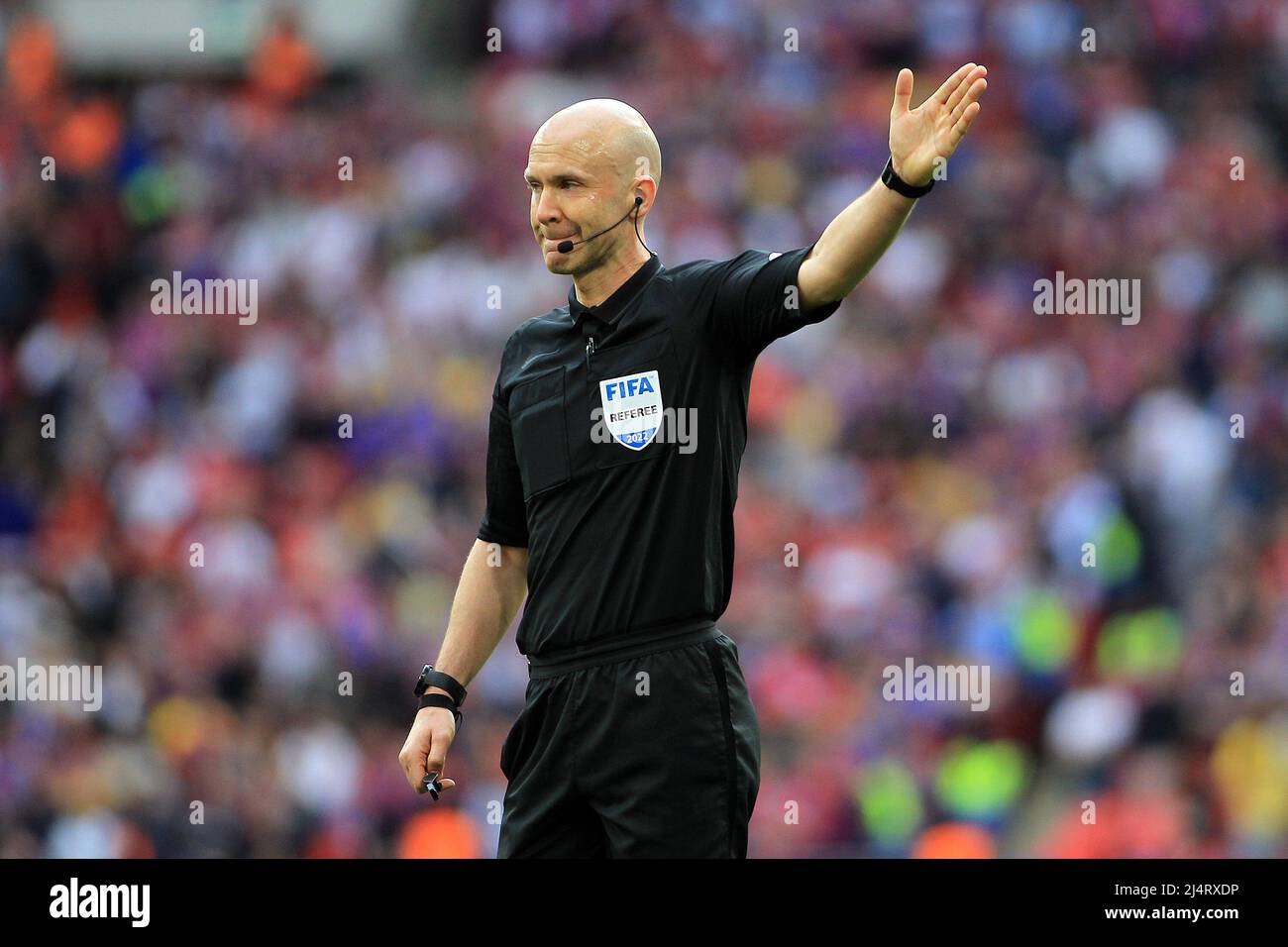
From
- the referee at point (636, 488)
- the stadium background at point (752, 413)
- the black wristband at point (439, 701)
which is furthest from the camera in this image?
the stadium background at point (752, 413)

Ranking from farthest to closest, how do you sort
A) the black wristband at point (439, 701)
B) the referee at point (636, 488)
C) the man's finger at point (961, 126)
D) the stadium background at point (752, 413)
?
the stadium background at point (752, 413), the black wristband at point (439, 701), the referee at point (636, 488), the man's finger at point (961, 126)

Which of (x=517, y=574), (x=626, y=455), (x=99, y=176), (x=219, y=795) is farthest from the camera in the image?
(x=99, y=176)

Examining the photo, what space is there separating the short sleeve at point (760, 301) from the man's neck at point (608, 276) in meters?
0.21

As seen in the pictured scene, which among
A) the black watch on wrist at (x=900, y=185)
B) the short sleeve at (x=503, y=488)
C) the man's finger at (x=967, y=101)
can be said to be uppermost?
the man's finger at (x=967, y=101)

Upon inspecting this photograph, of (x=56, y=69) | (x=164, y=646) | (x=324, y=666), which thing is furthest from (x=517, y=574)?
(x=56, y=69)

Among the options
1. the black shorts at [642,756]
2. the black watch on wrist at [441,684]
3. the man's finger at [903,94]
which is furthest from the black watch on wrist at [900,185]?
the black watch on wrist at [441,684]

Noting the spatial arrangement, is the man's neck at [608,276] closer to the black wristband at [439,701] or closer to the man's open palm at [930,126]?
the man's open palm at [930,126]

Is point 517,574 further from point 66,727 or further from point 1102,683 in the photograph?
point 66,727

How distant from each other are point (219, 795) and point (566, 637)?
5.18 meters

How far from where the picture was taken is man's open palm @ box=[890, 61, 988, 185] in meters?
3.43

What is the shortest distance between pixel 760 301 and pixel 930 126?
17.9 inches

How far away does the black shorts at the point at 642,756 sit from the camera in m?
3.58

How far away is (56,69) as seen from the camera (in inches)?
481

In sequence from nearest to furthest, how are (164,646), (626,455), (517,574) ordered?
(626,455), (517,574), (164,646)
